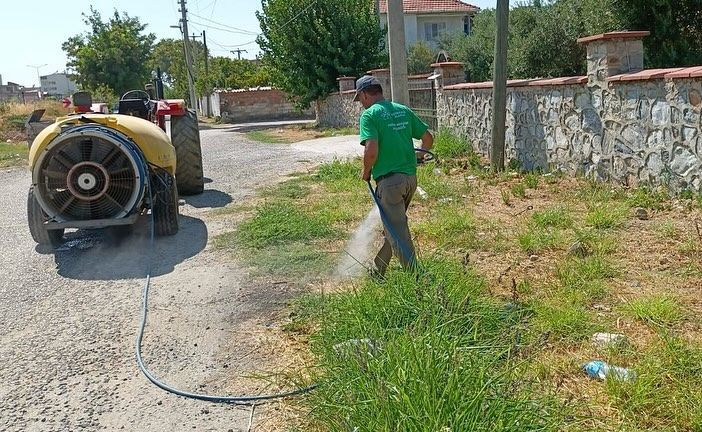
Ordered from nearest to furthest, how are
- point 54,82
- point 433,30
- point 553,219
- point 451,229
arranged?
point 451,229 < point 553,219 < point 433,30 < point 54,82

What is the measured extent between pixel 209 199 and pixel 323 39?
14920 mm

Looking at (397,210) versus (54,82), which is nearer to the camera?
(397,210)

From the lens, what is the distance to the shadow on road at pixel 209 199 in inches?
356

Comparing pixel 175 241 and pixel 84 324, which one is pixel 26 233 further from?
pixel 84 324

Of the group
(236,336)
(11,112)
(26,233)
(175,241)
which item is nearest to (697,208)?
(236,336)

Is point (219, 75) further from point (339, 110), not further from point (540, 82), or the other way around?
point (540, 82)

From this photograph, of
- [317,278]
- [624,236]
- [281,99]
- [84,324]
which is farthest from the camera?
[281,99]

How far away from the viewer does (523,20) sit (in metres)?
19.2

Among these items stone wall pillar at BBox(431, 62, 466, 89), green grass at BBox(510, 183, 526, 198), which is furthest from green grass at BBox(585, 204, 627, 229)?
stone wall pillar at BBox(431, 62, 466, 89)

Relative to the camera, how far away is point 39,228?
7.03 m

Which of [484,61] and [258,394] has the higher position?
[484,61]

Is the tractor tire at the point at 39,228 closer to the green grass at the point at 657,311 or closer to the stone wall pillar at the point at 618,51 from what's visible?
the green grass at the point at 657,311

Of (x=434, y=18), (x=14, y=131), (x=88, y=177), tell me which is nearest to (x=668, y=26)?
(x=88, y=177)

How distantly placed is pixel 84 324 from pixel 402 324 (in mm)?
2463
